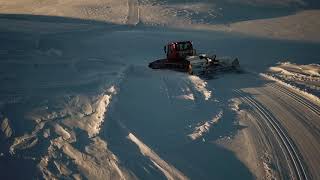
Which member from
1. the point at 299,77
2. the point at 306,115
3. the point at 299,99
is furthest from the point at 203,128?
the point at 299,77

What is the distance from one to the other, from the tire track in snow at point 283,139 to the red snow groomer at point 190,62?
3.11m

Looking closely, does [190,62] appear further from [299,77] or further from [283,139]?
[283,139]

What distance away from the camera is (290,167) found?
1241 centimetres

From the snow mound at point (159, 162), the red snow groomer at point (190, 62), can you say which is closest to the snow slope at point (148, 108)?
the snow mound at point (159, 162)

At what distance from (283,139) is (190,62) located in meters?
7.65

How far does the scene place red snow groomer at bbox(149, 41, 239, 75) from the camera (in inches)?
791

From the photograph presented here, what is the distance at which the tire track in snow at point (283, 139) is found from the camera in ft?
40.4

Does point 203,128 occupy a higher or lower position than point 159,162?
higher

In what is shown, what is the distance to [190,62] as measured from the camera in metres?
20.3

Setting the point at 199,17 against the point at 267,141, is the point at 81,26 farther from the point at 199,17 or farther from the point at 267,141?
the point at 267,141

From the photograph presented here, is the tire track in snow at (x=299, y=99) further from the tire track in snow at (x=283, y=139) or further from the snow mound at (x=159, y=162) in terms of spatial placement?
the snow mound at (x=159, y=162)

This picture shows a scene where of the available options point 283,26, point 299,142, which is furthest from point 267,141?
point 283,26

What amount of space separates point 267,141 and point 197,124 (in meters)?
2.84

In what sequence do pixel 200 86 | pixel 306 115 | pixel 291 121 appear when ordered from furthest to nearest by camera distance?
pixel 200 86, pixel 306 115, pixel 291 121
